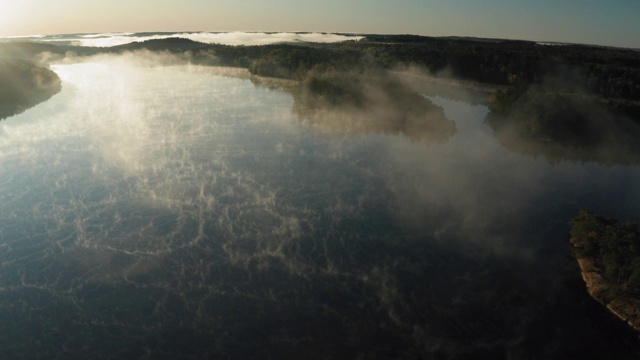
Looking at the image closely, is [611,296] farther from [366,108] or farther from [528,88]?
[528,88]

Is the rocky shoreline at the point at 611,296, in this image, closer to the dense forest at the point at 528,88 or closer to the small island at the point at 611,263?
the small island at the point at 611,263

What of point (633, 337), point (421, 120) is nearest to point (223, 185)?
point (633, 337)

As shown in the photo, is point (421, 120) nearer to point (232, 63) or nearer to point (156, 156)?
point (156, 156)

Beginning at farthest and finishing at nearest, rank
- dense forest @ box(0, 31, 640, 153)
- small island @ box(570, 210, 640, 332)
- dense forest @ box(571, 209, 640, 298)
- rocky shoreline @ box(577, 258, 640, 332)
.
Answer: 1. dense forest @ box(0, 31, 640, 153)
2. dense forest @ box(571, 209, 640, 298)
3. small island @ box(570, 210, 640, 332)
4. rocky shoreline @ box(577, 258, 640, 332)

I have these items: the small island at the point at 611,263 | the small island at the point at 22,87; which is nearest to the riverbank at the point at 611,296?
the small island at the point at 611,263

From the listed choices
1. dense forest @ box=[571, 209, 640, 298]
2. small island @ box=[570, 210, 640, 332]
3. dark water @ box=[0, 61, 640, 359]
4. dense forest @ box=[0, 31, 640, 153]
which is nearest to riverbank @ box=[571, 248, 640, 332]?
small island @ box=[570, 210, 640, 332]

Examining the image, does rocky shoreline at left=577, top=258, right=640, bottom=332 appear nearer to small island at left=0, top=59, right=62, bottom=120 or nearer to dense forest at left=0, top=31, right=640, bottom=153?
dense forest at left=0, top=31, right=640, bottom=153
